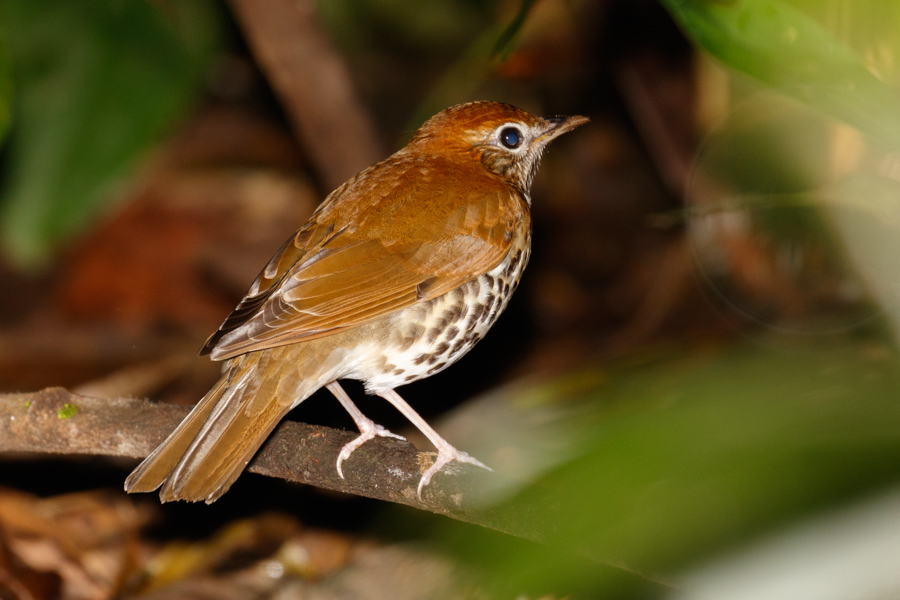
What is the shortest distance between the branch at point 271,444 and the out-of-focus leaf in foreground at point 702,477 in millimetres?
1593

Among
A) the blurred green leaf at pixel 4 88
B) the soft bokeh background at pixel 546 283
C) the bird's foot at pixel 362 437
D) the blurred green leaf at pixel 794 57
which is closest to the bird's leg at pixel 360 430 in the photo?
the bird's foot at pixel 362 437

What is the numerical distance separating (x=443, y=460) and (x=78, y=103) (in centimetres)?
347

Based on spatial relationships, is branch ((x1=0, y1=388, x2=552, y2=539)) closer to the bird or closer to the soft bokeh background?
the bird

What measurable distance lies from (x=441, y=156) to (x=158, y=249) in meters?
4.24

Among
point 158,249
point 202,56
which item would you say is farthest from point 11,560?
point 158,249

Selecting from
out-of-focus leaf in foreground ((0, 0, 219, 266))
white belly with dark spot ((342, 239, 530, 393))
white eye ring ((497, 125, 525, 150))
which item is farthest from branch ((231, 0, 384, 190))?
white belly with dark spot ((342, 239, 530, 393))

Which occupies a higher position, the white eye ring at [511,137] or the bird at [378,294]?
the white eye ring at [511,137]

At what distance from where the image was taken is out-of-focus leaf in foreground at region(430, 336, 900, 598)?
0.86 meters

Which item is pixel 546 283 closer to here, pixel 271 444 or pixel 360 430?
pixel 360 430

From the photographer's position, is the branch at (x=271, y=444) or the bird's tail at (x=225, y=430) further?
the branch at (x=271, y=444)

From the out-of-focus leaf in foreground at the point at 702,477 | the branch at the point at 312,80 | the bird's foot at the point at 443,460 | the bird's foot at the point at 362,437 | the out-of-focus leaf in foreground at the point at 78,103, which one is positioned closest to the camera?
the out-of-focus leaf in foreground at the point at 702,477

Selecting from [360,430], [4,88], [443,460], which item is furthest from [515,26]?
[4,88]

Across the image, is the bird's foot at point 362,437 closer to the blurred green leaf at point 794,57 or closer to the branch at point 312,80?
the blurred green leaf at point 794,57

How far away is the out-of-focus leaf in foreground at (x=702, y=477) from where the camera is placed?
86 centimetres
